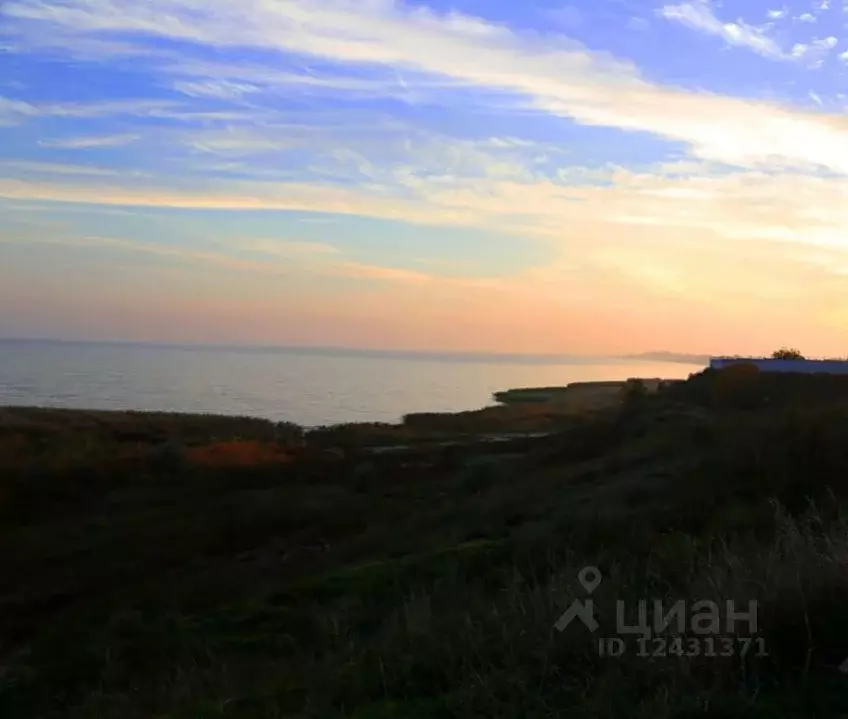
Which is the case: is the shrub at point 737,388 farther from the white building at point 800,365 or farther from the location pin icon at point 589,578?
the location pin icon at point 589,578

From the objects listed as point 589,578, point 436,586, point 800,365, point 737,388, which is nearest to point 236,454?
point 737,388

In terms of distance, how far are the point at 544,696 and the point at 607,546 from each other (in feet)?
16.6

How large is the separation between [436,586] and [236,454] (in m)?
26.7

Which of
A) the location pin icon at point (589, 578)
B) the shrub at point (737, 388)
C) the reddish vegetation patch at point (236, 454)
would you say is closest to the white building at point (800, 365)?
the shrub at point (737, 388)

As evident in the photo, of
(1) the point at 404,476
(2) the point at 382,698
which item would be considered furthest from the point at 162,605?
(1) the point at 404,476

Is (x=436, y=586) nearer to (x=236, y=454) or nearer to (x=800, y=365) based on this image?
(x=236, y=454)

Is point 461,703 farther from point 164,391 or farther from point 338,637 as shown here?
point 164,391

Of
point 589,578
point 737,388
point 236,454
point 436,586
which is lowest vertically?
point 236,454

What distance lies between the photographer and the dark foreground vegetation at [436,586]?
523 centimetres

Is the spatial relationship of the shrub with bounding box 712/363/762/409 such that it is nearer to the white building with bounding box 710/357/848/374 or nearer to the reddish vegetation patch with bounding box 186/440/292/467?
the white building with bounding box 710/357/848/374

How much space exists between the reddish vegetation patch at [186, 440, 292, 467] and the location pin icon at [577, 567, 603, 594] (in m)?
26.5

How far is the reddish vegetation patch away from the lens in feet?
108

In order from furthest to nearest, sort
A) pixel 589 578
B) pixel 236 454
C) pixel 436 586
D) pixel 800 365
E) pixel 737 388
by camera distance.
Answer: pixel 800 365 → pixel 737 388 → pixel 236 454 → pixel 436 586 → pixel 589 578

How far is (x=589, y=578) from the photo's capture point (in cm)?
739
